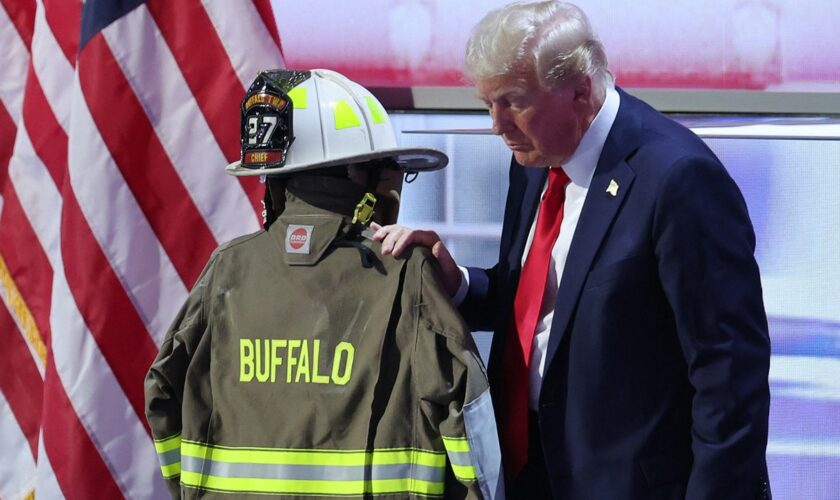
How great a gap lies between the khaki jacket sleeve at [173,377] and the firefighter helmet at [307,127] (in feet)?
0.95

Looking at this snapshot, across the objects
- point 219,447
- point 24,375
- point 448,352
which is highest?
point 448,352

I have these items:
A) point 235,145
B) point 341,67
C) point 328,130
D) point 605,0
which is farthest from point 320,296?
point 605,0

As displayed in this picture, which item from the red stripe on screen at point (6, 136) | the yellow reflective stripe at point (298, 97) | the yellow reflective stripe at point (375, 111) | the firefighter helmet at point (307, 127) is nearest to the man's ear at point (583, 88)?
the firefighter helmet at point (307, 127)

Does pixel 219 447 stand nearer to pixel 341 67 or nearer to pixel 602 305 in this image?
pixel 602 305

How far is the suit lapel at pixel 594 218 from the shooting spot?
2.42m

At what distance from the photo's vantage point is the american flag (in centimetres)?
335

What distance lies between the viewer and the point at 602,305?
2.38 m

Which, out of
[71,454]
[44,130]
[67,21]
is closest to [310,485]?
[71,454]

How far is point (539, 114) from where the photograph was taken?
2.49 meters

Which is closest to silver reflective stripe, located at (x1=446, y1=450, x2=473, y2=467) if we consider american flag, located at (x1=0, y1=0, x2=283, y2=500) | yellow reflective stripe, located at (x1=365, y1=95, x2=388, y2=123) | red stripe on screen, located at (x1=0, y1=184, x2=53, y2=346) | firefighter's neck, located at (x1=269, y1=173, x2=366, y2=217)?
firefighter's neck, located at (x1=269, y1=173, x2=366, y2=217)

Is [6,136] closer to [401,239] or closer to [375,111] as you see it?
[375,111]

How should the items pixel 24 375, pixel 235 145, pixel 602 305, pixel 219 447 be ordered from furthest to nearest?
pixel 24 375 → pixel 235 145 → pixel 219 447 → pixel 602 305

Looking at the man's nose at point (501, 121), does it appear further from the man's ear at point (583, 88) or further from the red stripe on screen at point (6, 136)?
the red stripe on screen at point (6, 136)

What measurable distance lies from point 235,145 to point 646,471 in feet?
5.30
